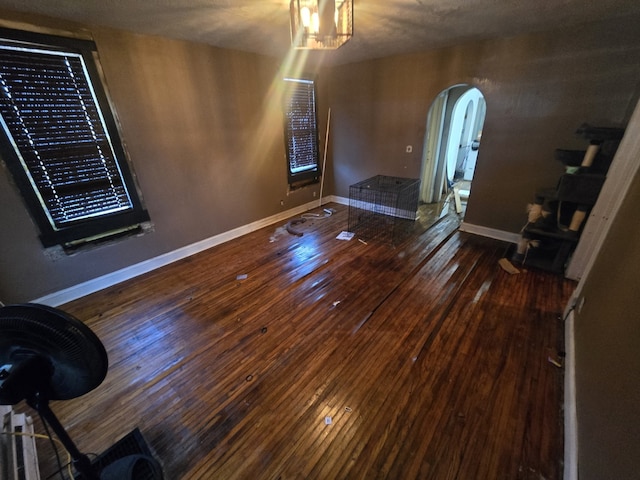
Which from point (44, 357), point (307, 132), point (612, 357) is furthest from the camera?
point (307, 132)

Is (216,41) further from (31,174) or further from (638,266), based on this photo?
(638,266)

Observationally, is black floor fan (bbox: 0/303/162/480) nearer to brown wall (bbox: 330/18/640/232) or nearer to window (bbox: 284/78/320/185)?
window (bbox: 284/78/320/185)

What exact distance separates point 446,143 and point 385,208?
1566 mm

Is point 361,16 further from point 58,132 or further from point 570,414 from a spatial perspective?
point 570,414

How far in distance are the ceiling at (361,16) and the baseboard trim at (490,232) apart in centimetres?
211

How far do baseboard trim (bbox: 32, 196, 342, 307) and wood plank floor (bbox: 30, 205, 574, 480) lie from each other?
0.14m

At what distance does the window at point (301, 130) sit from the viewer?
377 cm

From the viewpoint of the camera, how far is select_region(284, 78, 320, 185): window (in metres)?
3.77

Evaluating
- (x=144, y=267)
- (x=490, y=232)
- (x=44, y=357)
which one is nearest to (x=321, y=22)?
(x=44, y=357)

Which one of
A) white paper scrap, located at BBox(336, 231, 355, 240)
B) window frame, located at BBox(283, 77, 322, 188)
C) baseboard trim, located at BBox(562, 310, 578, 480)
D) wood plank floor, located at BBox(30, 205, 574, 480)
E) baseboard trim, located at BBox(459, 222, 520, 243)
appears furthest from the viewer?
window frame, located at BBox(283, 77, 322, 188)

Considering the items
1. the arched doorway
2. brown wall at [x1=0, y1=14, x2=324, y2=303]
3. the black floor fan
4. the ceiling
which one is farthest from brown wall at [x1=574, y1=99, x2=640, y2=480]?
brown wall at [x1=0, y1=14, x2=324, y2=303]

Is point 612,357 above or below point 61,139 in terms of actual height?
below

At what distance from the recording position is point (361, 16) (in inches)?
83.4

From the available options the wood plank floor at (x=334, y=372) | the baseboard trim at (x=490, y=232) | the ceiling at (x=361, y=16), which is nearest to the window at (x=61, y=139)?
the ceiling at (x=361, y=16)
